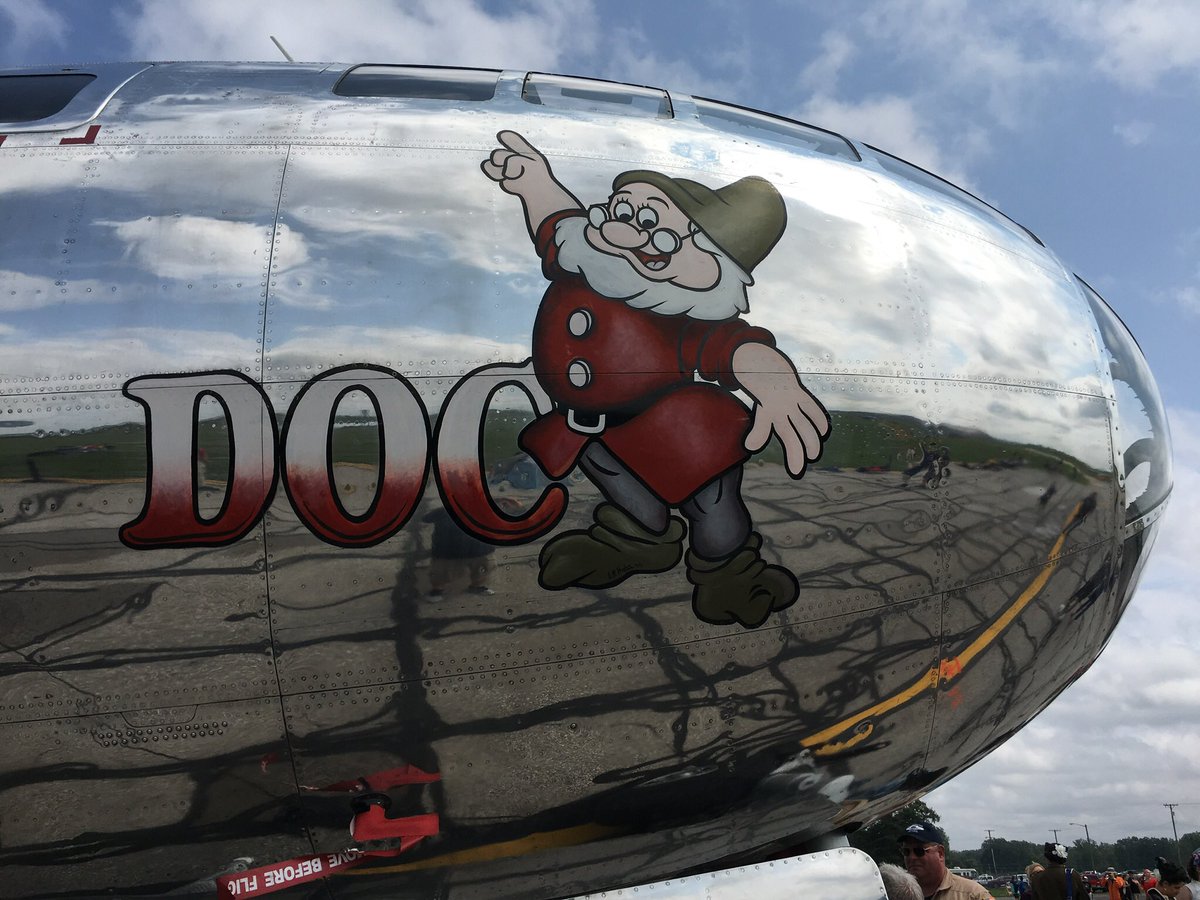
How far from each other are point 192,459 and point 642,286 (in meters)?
2.50

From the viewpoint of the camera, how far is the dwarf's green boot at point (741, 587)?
5.47m

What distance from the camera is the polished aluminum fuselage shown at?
17.2ft

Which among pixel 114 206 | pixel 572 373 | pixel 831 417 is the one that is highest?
pixel 114 206

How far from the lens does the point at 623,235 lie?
5.80 meters

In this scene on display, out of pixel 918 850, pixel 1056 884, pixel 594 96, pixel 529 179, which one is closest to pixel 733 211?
pixel 529 179

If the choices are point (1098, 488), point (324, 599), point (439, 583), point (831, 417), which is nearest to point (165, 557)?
point (324, 599)

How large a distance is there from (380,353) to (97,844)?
9.81ft

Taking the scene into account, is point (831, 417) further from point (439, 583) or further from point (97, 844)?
point (97, 844)

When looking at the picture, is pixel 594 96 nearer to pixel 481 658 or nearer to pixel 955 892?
pixel 481 658

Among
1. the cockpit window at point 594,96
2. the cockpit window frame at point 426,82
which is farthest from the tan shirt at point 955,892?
the cockpit window frame at point 426,82

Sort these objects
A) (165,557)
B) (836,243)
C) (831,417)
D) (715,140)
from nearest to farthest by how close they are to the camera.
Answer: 1. (165,557)
2. (831,417)
3. (836,243)
4. (715,140)

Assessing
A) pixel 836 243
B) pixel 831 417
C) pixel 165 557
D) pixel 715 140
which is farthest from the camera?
pixel 715 140

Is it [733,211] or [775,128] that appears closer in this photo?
[733,211]

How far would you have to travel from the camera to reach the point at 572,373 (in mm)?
5438
